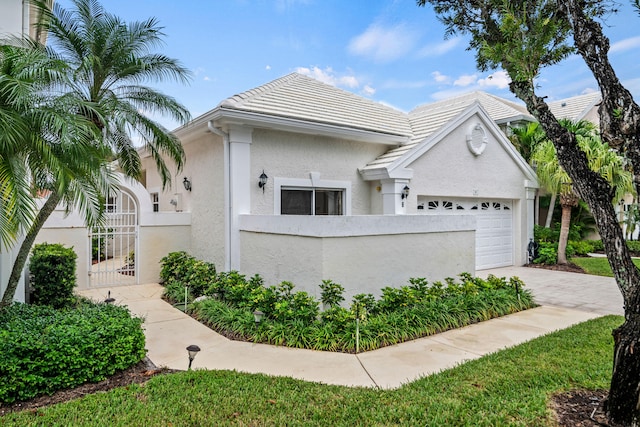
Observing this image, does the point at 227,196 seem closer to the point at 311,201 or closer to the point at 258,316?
the point at 311,201

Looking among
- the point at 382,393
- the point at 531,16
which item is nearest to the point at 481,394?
the point at 382,393

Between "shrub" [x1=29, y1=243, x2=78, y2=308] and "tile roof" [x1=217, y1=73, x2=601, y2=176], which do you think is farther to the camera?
"tile roof" [x1=217, y1=73, x2=601, y2=176]

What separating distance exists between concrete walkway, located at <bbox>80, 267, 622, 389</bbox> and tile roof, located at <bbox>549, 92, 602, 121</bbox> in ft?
56.1

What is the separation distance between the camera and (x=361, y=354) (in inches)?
233

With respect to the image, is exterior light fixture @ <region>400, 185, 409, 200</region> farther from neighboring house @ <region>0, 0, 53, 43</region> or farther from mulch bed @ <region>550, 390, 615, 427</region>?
neighboring house @ <region>0, 0, 53, 43</region>

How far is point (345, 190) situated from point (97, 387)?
8.37 meters

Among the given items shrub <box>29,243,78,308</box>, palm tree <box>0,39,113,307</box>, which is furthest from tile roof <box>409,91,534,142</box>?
shrub <box>29,243,78,308</box>

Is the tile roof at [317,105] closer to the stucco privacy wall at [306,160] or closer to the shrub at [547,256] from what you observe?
the stucco privacy wall at [306,160]

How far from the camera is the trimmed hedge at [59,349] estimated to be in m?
4.28

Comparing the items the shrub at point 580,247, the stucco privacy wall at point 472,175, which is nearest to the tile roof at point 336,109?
the stucco privacy wall at point 472,175

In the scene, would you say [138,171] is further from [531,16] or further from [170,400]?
[531,16]

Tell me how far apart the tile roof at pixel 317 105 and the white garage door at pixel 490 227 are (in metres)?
3.37

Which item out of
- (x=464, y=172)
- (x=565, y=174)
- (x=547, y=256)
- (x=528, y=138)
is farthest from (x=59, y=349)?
(x=528, y=138)

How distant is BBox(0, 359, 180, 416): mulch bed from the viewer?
13.8 feet
